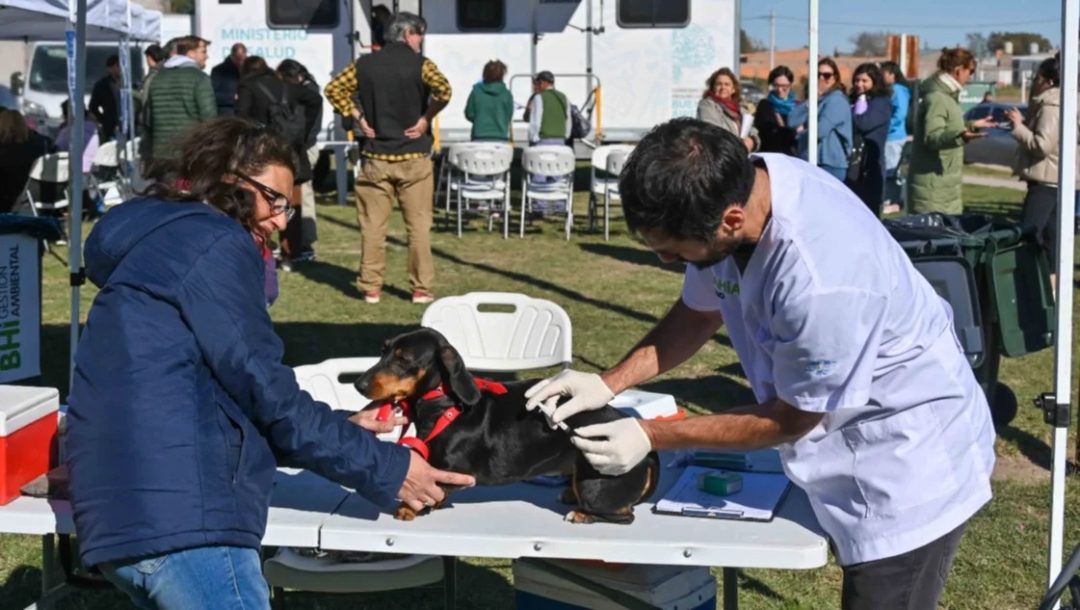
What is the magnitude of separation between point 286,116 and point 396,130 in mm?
1523

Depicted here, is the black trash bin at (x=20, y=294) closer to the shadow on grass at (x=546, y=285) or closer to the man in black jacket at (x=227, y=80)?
the shadow on grass at (x=546, y=285)

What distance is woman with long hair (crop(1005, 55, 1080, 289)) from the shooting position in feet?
25.1

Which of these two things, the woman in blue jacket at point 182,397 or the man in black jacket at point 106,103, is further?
the man in black jacket at point 106,103

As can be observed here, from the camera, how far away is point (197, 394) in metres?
2.40

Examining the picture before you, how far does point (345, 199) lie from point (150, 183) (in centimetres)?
1260

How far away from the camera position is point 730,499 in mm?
2982

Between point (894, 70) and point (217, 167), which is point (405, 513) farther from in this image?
point (894, 70)

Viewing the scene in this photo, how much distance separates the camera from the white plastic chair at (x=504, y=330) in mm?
4926

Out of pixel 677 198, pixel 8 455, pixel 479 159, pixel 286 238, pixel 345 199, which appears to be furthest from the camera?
pixel 345 199

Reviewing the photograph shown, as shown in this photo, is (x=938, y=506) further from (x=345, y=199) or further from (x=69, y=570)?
(x=345, y=199)

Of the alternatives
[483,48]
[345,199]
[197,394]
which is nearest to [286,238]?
[345,199]

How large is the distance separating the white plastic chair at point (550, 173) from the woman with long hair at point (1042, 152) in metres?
5.28

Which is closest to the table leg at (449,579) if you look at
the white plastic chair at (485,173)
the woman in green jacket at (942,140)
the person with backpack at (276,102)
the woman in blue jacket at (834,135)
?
the woman in green jacket at (942,140)

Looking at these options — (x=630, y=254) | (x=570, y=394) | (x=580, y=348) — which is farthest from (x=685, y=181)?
(x=630, y=254)
